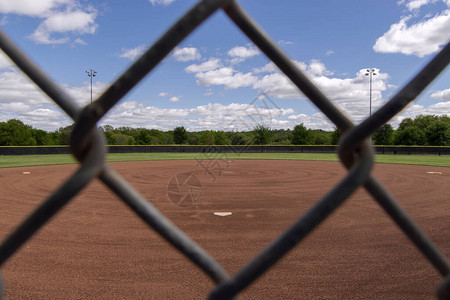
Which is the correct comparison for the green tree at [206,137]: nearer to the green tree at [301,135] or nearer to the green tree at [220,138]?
the green tree at [220,138]

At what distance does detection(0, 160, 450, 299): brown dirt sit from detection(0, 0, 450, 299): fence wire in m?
3.64

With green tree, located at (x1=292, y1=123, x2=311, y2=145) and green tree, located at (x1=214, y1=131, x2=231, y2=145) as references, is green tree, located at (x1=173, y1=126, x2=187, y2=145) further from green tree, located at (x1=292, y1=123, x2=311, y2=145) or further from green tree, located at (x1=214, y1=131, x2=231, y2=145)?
green tree, located at (x1=292, y1=123, x2=311, y2=145)

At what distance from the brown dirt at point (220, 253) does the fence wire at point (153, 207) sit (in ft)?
11.9

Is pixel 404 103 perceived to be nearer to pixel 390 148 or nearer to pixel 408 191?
pixel 408 191

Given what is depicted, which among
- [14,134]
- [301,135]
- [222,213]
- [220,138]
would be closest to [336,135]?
[222,213]

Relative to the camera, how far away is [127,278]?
4285 mm

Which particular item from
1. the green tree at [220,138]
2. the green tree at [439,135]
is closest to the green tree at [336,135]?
the green tree at [439,135]

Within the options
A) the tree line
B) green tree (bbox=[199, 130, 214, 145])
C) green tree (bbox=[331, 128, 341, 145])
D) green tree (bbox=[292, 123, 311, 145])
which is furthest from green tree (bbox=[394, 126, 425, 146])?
green tree (bbox=[199, 130, 214, 145])

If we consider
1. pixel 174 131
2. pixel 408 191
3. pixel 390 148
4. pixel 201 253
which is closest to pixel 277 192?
pixel 408 191

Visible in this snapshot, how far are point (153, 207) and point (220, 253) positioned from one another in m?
5.05

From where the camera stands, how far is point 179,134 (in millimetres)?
68812

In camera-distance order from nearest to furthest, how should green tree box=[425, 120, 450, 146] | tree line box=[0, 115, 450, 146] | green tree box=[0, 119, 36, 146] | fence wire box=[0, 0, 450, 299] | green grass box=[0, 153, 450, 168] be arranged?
fence wire box=[0, 0, 450, 299], green grass box=[0, 153, 450, 168], tree line box=[0, 115, 450, 146], green tree box=[0, 119, 36, 146], green tree box=[425, 120, 450, 146]

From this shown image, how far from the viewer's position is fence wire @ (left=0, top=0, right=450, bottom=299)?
1.65 feet

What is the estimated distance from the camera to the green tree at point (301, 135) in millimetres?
54625
